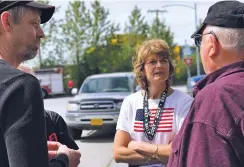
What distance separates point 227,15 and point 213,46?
150 mm

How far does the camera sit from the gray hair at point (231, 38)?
1595 mm

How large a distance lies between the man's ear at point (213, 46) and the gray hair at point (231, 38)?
0.02 metres

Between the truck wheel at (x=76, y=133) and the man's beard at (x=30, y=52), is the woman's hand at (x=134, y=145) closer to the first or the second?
the man's beard at (x=30, y=52)

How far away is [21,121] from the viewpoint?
1.44 m

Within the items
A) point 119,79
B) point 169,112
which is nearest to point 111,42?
point 119,79

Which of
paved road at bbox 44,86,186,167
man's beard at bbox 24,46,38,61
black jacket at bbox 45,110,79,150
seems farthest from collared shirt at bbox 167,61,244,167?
paved road at bbox 44,86,186,167

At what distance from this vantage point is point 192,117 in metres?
1.49

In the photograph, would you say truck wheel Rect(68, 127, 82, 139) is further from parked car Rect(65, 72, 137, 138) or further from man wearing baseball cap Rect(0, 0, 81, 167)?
man wearing baseball cap Rect(0, 0, 81, 167)

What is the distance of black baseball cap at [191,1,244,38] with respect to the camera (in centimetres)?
159

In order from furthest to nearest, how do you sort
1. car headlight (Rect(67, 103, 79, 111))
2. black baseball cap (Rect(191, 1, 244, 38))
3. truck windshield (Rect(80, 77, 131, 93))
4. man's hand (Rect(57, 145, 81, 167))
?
1. truck windshield (Rect(80, 77, 131, 93))
2. car headlight (Rect(67, 103, 79, 111))
3. man's hand (Rect(57, 145, 81, 167))
4. black baseball cap (Rect(191, 1, 244, 38))

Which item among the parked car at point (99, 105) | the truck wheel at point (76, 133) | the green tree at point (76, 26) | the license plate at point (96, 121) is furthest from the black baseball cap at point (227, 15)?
the green tree at point (76, 26)

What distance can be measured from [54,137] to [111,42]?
38.4 metres

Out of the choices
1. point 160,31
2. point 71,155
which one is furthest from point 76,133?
point 160,31

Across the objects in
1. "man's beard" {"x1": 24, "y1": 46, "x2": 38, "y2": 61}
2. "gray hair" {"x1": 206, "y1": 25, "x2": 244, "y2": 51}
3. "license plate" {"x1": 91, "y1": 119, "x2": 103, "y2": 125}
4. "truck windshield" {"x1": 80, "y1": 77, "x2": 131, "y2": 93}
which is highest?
"gray hair" {"x1": 206, "y1": 25, "x2": 244, "y2": 51}
